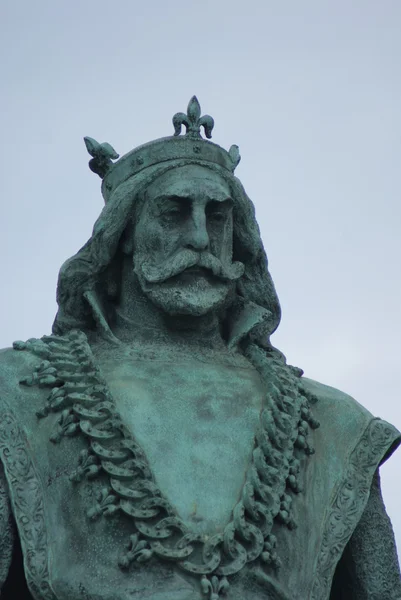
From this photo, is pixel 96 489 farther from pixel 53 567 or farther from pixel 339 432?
pixel 339 432

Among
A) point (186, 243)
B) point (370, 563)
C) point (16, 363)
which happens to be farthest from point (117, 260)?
point (370, 563)

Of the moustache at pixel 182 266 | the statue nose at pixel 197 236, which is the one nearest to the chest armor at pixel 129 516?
the moustache at pixel 182 266

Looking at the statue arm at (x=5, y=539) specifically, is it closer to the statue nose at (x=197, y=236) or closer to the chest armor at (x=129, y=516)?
the chest armor at (x=129, y=516)

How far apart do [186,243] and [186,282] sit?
0.25 meters

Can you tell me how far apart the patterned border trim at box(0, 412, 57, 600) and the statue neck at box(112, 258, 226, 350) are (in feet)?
3.71

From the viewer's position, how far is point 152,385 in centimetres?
1412

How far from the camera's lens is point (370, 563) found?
557 inches

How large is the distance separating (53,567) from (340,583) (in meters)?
2.02

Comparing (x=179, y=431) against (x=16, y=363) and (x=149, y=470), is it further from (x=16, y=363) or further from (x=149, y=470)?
(x=16, y=363)

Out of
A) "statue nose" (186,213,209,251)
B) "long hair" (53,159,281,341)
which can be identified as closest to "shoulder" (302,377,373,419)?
"long hair" (53,159,281,341)

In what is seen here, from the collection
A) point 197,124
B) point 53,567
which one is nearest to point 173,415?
point 53,567

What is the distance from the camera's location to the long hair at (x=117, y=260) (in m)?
14.6

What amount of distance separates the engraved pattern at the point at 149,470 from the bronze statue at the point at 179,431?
0.04 ft

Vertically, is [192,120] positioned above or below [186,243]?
above
